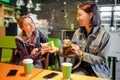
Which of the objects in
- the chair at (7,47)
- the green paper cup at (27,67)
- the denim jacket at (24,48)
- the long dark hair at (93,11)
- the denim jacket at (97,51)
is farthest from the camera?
A: the chair at (7,47)

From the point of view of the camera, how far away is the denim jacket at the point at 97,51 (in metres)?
1.58

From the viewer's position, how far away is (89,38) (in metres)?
1.68

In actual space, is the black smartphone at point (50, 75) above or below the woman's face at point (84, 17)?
below

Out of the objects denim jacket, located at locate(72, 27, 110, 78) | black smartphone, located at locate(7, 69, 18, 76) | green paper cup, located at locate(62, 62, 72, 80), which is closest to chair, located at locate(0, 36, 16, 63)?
black smartphone, located at locate(7, 69, 18, 76)

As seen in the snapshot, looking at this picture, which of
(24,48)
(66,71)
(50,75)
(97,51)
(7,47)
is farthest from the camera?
(7,47)

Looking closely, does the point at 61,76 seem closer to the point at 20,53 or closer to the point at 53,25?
the point at 20,53

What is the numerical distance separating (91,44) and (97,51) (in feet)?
0.31

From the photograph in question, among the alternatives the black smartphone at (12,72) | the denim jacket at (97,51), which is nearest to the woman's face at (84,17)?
the denim jacket at (97,51)

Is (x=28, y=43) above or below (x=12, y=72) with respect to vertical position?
above

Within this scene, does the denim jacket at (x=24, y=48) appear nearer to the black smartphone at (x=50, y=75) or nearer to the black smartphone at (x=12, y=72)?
the black smartphone at (x=12, y=72)

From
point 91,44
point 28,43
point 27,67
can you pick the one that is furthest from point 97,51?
point 28,43

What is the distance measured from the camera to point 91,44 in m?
1.64

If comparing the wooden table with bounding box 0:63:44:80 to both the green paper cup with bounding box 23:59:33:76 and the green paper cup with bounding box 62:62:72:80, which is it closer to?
the green paper cup with bounding box 23:59:33:76

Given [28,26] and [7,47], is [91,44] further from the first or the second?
[7,47]
